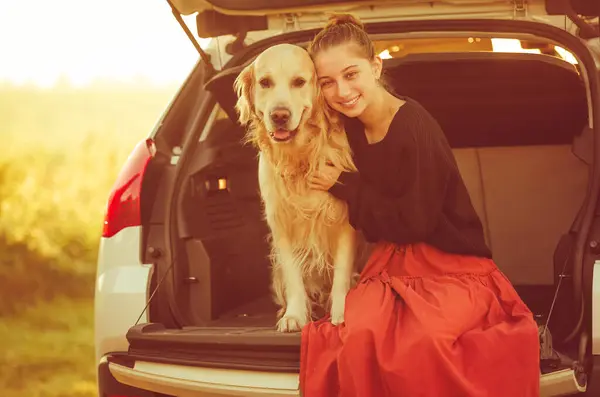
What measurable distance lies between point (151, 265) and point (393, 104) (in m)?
1.02

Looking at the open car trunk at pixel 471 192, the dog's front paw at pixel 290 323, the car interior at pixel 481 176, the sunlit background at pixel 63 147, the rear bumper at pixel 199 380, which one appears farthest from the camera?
the sunlit background at pixel 63 147

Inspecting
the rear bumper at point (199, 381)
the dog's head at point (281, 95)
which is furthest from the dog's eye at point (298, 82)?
the rear bumper at point (199, 381)

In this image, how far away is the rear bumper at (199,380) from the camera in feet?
9.14

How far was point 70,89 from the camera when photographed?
35.8ft

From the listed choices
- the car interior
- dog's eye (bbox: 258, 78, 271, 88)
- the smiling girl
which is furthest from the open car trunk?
dog's eye (bbox: 258, 78, 271, 88)

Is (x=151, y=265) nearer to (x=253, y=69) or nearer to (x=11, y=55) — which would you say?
(x=253, y=69)

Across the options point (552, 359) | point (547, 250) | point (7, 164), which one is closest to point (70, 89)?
point (7, 164)

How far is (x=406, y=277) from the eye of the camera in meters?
2.96

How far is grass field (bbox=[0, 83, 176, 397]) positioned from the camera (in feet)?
19.2

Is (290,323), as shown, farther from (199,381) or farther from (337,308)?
(199,381)

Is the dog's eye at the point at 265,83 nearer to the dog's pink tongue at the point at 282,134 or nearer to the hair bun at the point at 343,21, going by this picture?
the dog's pink tongue at the point at 282,134

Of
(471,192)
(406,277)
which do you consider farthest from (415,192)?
(471,192)

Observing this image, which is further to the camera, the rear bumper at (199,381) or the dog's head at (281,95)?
the dog's head at (281,95)

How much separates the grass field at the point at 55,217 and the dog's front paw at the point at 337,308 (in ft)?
7.81
